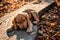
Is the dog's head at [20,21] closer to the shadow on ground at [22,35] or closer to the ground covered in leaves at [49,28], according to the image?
the shadow on ground at [22,35]

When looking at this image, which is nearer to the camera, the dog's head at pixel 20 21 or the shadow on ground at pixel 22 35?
the shadow on ground at pixel 22 35

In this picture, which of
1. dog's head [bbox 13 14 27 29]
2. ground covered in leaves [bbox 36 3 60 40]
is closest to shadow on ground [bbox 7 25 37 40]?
dog's head [bbox 13 14 27 29]

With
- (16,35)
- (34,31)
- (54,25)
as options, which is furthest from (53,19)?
(16,35)

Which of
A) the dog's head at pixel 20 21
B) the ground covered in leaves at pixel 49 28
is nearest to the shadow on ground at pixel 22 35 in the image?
the dog's head at pixel 20 21

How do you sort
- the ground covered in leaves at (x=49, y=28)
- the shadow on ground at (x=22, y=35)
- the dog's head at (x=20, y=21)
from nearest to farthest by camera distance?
1. the shadow on ground at (x=22, y=35)
2. the dog's head at (x=20, y=21)
3. the ground covered in leaves at (x=49, y=28)

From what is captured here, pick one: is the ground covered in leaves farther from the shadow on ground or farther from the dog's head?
the dog's head

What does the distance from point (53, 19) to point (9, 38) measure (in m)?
2.91

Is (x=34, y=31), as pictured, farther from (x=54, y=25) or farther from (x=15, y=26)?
(x=54, y=25)

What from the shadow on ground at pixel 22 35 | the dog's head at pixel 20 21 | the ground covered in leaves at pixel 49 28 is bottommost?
the ground covered in leaves at pixel 49 28

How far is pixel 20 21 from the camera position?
13.4ft

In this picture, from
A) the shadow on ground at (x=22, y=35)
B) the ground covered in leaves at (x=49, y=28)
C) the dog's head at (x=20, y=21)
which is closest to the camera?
the shadow on ground at (x=22, y=35)

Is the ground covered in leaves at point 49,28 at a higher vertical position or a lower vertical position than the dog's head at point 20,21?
lower

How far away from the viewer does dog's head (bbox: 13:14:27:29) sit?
4091 millimetres

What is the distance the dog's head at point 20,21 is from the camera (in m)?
4.09
